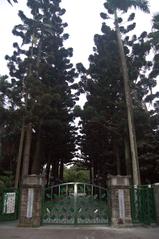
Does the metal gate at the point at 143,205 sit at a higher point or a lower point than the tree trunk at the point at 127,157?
lower

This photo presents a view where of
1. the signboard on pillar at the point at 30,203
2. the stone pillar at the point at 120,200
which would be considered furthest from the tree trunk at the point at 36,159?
the stone pillar at the point at 120,200

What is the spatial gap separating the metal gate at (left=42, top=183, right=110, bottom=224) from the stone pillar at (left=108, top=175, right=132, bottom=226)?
0.46 m

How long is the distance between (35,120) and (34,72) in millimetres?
4086

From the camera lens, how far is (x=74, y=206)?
38.7 feet

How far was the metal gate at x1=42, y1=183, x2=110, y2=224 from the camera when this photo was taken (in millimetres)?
11703

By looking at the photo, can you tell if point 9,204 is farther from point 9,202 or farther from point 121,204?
point 121,204

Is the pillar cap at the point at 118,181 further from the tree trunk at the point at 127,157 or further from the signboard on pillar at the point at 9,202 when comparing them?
the tree trunk at the point at 127,157

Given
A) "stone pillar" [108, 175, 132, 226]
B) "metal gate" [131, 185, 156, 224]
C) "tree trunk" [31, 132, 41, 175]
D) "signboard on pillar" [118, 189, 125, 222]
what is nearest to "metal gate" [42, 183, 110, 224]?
"stone pillar" [108, 175, 132, 226]

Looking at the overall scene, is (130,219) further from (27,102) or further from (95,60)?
(95,60)

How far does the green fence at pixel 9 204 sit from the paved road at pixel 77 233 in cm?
167

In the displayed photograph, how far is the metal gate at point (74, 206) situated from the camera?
1170cm

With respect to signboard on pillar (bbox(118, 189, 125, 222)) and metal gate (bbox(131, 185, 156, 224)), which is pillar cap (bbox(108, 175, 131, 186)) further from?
metal gate (bbox(131, 185, 156, 224))

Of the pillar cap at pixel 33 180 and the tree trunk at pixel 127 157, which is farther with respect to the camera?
the tree trunk at pixel 127 157

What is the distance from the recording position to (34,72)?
21094 mm
